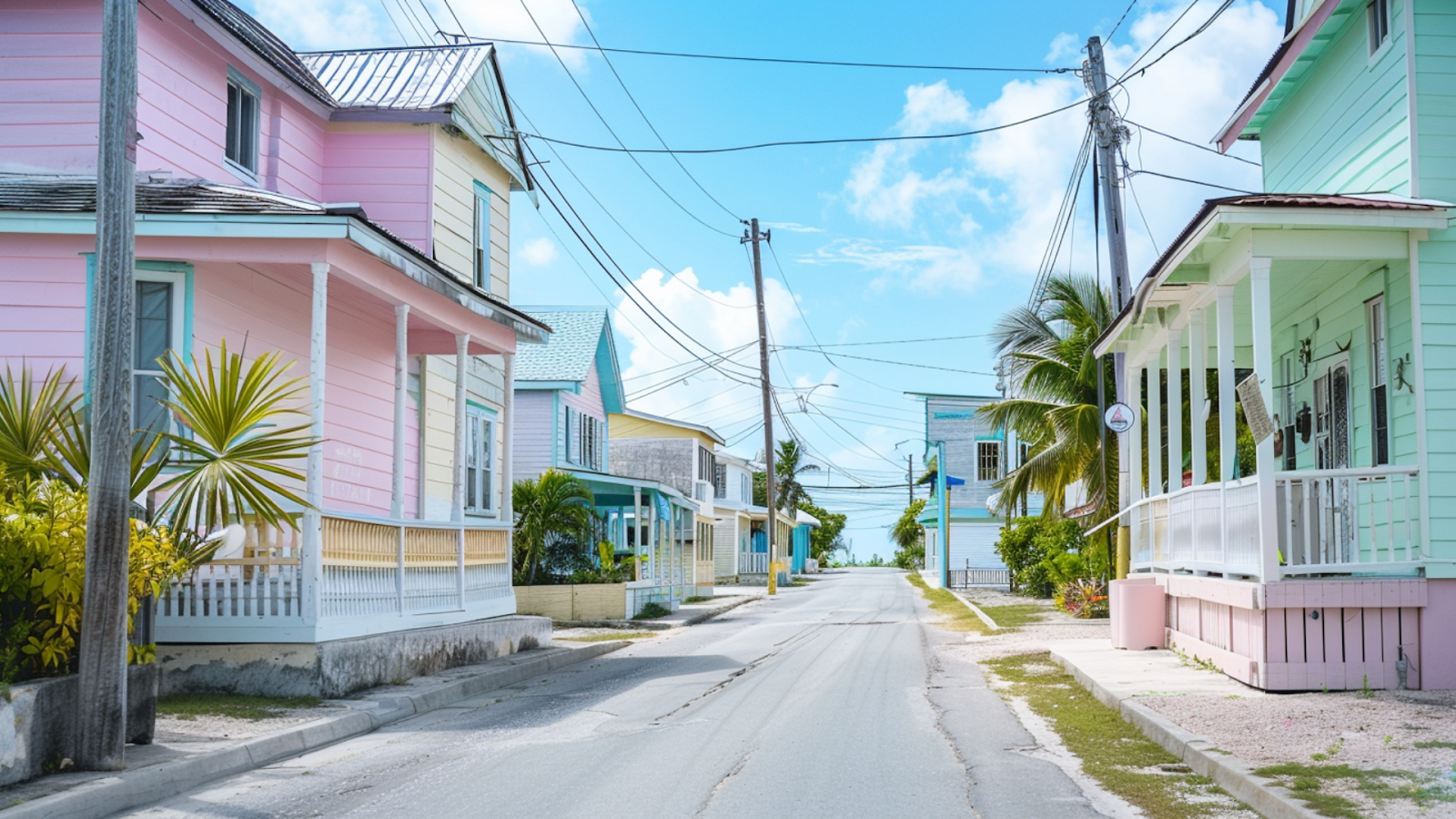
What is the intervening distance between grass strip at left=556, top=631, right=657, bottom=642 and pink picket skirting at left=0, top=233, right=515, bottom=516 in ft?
13.9

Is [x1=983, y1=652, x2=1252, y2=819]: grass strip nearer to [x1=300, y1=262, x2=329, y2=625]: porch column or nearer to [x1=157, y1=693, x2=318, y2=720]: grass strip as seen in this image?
[x1=157, y1=693, x2=318, y2=720]: grass strip

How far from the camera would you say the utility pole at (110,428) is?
26.2 feet

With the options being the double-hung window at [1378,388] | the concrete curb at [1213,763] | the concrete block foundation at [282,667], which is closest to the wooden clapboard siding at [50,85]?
the concrete block foundation at [282,667]

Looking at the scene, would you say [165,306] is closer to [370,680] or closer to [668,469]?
[370,680]

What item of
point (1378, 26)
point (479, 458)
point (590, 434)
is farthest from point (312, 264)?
point (590, 434)

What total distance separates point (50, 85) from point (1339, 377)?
607 inches

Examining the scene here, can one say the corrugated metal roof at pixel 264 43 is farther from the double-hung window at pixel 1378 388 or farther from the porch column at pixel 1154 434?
the double-hung window at pixel 1378 388

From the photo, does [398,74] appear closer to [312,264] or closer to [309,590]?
[312,264]

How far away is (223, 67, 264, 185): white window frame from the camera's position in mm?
16109

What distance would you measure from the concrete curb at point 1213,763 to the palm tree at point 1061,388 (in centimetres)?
1322

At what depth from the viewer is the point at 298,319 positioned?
1514 centimetres

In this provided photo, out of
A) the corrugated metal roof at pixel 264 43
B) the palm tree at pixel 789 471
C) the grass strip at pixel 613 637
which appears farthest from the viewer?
the palm tree at pixel 789 471

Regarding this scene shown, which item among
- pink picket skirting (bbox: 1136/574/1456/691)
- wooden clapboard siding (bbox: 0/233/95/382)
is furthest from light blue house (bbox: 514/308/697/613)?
pink picket skirting (bbox: 1136/574/1456/691)

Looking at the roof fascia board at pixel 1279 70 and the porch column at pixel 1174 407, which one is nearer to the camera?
the roof fascia board at pixel 1279 70
